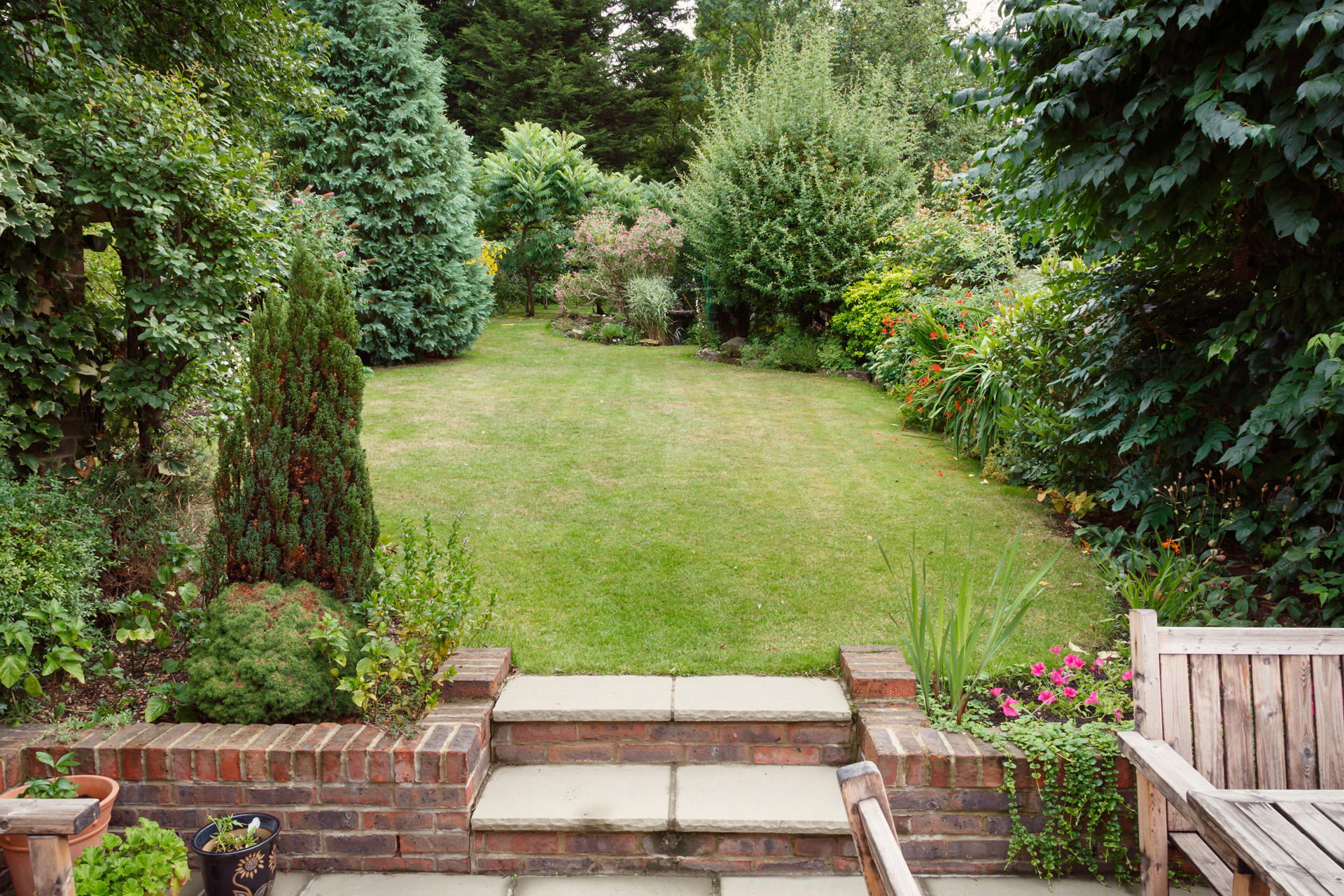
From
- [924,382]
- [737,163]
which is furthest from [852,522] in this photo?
[737,163]

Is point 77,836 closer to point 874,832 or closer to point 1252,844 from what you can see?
point 874,832

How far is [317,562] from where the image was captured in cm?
295

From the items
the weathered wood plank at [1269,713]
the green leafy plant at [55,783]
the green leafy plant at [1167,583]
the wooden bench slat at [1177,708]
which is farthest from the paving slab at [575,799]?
the green leafy plant at [1167,583]

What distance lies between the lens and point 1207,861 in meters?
2.15

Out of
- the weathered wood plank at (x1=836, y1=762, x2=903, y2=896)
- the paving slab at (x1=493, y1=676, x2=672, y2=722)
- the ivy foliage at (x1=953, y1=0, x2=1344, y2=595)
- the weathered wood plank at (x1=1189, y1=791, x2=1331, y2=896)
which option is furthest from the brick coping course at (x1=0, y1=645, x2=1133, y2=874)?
the ivy foliage at (x1=953, y1=0, x2=1344, y2=595)

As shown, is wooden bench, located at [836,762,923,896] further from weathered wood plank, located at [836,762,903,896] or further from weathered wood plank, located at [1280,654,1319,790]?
weathered wood plank, located at [1280,654,1319,790]

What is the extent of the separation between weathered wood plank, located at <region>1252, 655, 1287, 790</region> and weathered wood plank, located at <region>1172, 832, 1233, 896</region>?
220 millimetres

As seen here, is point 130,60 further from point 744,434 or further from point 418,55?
point 418,55

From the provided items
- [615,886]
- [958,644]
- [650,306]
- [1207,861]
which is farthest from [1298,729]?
[650,306]

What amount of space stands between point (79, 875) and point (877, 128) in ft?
36.2

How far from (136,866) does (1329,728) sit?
3.18m

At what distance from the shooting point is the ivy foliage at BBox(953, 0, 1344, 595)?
280cm

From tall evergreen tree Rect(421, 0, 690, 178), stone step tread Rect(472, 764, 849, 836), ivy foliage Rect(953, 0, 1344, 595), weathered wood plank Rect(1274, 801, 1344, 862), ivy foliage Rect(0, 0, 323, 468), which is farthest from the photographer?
tall evergreen tree Rect(421, 0, 690, 178)

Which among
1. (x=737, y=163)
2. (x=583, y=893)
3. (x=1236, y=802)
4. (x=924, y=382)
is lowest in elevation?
(x=583, y=893)
